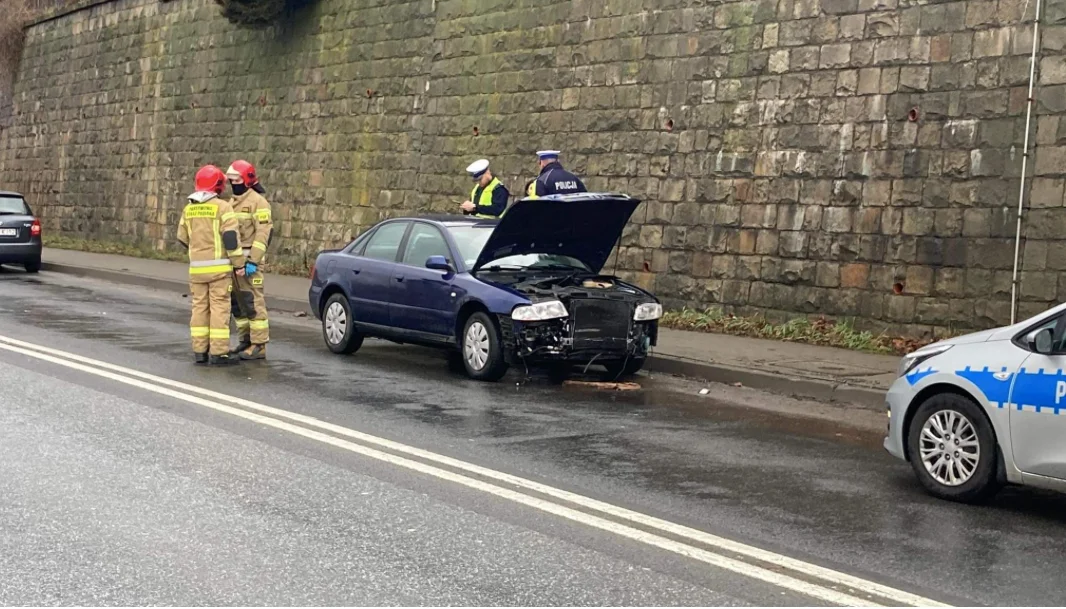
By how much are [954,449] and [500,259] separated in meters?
5.63

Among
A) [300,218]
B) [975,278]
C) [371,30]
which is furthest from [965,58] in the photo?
[300,218]

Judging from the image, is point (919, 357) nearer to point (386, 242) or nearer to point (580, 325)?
point (580, 325)

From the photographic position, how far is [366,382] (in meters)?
11.1

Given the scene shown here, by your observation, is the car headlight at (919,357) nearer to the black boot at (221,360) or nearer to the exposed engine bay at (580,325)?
the exposed engine bay at (580,325)

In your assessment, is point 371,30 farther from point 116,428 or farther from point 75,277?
point 116,428

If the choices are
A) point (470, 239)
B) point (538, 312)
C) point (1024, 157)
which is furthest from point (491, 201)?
point (1024, 157)

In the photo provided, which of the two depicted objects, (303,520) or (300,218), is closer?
(303,520)

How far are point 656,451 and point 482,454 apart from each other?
1.18 m

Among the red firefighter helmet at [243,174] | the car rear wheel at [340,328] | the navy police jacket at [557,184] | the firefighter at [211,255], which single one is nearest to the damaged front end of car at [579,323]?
the navy police jacket at [557,184]

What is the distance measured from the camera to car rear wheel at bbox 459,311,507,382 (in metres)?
11.3

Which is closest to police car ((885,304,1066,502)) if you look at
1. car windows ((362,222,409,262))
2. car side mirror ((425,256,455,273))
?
car side mirror ((425,256,455,273))

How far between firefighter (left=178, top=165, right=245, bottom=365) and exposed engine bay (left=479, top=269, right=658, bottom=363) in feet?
7.68

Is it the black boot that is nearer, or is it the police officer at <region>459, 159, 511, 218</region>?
the black boot

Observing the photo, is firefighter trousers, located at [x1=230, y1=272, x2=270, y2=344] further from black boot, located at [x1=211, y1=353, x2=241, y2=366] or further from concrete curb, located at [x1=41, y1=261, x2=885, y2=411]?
concrete curb, located at [x1=41, y1=261, x2=885, y2=411]
